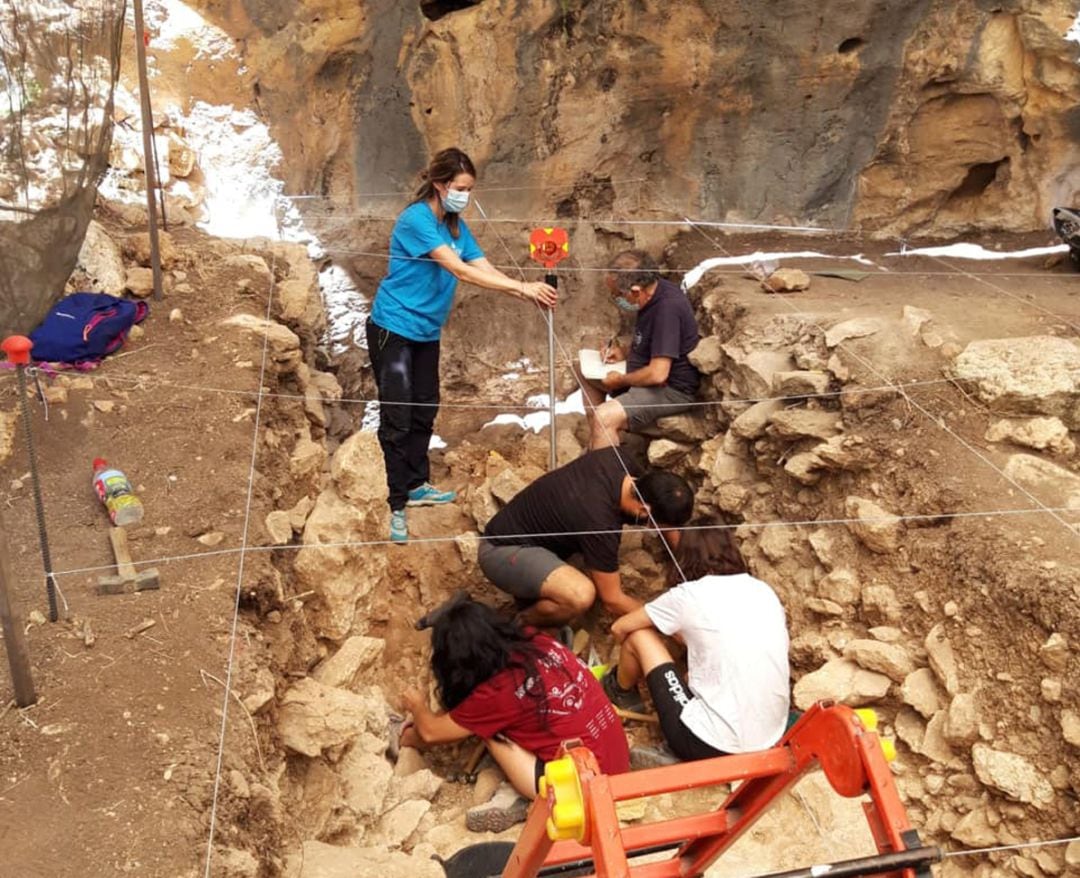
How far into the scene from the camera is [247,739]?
2850 mm

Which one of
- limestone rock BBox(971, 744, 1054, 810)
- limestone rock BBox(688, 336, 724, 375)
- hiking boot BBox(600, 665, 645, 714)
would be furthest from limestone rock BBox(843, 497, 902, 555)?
limestone rock BBox(688, 336, 724, 375)

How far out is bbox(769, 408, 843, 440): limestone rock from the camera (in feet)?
15.6

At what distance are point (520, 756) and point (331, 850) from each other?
88 cm

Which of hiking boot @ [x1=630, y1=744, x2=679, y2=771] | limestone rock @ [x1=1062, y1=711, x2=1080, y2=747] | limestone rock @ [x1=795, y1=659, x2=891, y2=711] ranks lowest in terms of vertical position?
hiking boot @ [x1=630, y1=744, x2=679, y2=771]

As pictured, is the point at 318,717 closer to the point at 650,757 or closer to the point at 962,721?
the point at 650,757

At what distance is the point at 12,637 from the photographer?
8.70 feet

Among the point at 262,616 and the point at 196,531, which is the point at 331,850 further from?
Answer: the point at 196,531

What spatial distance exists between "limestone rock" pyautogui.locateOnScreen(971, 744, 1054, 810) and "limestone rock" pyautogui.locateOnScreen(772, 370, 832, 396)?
2118 millimetres

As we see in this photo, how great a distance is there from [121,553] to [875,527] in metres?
3.15

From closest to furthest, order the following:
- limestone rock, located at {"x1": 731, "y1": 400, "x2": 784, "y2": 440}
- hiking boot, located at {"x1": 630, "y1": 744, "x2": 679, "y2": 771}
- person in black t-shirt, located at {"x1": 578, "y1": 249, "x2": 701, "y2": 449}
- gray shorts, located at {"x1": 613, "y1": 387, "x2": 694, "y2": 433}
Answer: hiking boot, located at {"x1": 630, "y1": 744, "x2": 679, "y2": 771}
limestone rock, located at {"x1": 731, "y1": 400, "x2": 784, "y2": 440}
person in black t-shirt, located at {"x1": 578, "y1": 249, "x2": 701, "y2": 449}
gray shorts, located at {"x1": 613, "y1": 387, "x2": 694, "y2": 433}

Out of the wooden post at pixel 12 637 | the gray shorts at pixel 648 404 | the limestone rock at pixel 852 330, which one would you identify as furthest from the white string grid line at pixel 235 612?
the limestone rock at pixel 852 330

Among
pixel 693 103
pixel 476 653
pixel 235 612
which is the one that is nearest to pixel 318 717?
pixel 235 612

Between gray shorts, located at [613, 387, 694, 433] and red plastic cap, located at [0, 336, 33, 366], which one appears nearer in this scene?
red plastic cap, located at [0, 336, 33, 366]

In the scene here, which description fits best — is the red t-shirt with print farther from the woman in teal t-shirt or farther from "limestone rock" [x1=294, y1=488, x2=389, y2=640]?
the woman in teal t-shirt
